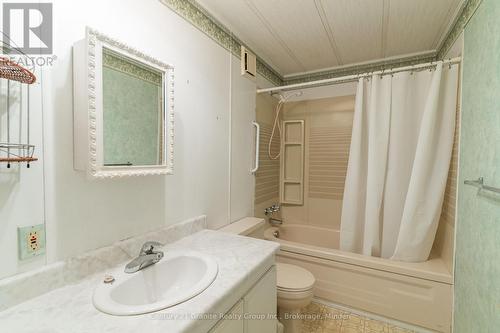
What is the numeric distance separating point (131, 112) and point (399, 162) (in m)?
1.93

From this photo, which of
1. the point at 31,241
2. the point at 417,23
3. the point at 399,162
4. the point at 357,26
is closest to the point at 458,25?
the point at 417,23

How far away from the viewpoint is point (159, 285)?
1044mm

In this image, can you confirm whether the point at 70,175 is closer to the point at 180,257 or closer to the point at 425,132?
the point at 180,257

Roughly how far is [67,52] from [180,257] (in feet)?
3.31

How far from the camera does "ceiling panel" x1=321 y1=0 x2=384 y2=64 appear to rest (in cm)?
152

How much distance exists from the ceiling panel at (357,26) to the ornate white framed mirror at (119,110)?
4.09 feet

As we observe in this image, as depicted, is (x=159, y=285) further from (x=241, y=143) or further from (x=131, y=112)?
(x=241, y=143)

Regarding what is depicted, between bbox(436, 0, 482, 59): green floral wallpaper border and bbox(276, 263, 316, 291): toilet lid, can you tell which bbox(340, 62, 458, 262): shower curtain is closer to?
bbox(436, 0, 482, 59): green floral wallpaper border

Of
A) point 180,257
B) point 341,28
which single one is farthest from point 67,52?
point 341,28

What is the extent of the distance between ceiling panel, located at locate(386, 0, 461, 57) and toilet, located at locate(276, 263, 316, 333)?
6.46 ft

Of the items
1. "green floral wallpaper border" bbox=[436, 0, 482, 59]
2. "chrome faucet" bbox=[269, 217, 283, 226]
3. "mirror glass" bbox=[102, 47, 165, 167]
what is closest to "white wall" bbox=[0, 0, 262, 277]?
"mirror glass" bbox=[102, 47, 165, 167]

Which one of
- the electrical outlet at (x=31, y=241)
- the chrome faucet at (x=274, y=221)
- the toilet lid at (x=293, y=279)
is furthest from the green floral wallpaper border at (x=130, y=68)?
the chrome faucet at (x=274, y=221)

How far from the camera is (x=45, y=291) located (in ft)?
2.66

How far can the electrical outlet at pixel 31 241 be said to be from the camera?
30.4 inches
